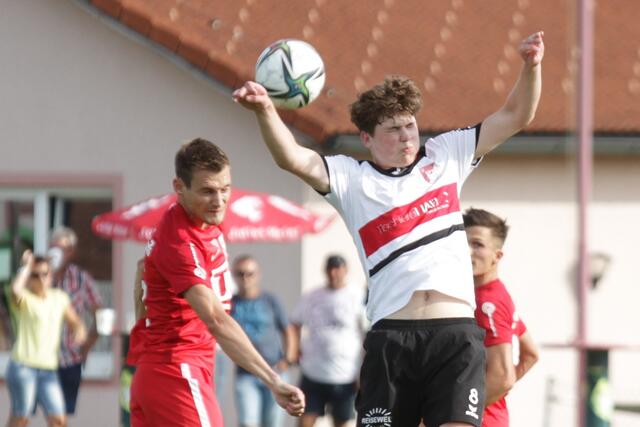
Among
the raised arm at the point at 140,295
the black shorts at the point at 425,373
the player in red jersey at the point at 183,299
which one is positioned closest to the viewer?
the black shorts at the point at 425,373

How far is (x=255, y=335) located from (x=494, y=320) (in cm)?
704

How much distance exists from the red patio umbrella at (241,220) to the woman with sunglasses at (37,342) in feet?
2.28

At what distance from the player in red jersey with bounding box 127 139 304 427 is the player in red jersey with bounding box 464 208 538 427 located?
1245 mm

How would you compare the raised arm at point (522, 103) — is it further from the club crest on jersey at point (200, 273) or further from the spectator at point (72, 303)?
the spectator at point (72, 303)

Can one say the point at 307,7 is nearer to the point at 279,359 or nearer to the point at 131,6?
the point at 131,6

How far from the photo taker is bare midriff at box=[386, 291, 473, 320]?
7184 millimetres

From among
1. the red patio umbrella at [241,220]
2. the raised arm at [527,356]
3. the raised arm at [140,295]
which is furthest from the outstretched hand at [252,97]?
the red patio umbrella at [241,220]

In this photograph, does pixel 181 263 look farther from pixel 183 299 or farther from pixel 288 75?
pixel 288 75

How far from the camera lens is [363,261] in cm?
741

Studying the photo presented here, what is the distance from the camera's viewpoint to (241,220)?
14.7 meters

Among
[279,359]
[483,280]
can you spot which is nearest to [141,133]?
[279,359]

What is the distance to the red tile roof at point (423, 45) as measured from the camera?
1705 centimetres

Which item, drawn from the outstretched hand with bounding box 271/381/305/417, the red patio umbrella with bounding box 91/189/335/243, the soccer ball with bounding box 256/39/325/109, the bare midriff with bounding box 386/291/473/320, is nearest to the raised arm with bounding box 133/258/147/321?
the soccer ball with bounding box 256/39/325/109

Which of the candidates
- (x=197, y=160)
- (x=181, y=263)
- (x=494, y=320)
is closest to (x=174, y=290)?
(x=181, y=263)
